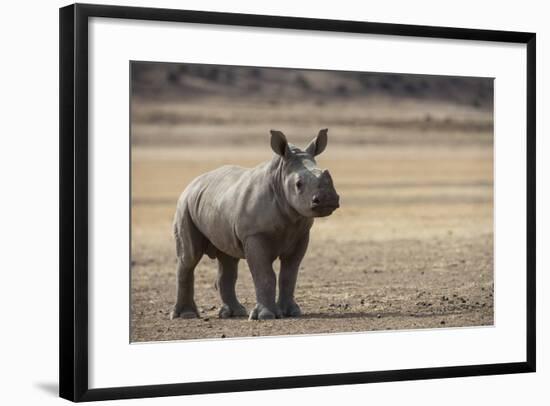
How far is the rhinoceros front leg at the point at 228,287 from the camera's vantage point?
13328mm

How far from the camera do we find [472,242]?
20750mm

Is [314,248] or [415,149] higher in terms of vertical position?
[415,149]

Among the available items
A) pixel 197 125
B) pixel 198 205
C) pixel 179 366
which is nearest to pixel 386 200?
pixel 197 125

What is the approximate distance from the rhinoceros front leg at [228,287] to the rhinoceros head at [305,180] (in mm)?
1619

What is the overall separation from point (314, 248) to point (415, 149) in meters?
3.10

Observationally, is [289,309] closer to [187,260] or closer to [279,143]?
[187,260]

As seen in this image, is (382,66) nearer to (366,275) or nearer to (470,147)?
(366,275)

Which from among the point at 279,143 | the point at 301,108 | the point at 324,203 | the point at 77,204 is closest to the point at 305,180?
the point at 324,203

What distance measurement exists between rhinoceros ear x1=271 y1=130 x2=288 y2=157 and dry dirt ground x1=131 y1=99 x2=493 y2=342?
2.90 m

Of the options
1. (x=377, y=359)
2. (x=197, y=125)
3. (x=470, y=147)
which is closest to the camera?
(x=377, y=359)

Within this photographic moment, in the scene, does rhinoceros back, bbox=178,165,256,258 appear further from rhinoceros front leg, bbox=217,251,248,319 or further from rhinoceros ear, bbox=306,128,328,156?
rhinoceros ear, bbox=306,128,328,156

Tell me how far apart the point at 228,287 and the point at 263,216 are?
1.40 m

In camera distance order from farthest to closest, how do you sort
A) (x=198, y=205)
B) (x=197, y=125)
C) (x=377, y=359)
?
(x=197, y=125) → (x=198, y=205) → (x=377, y=359)

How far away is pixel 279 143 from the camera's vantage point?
12273mm
